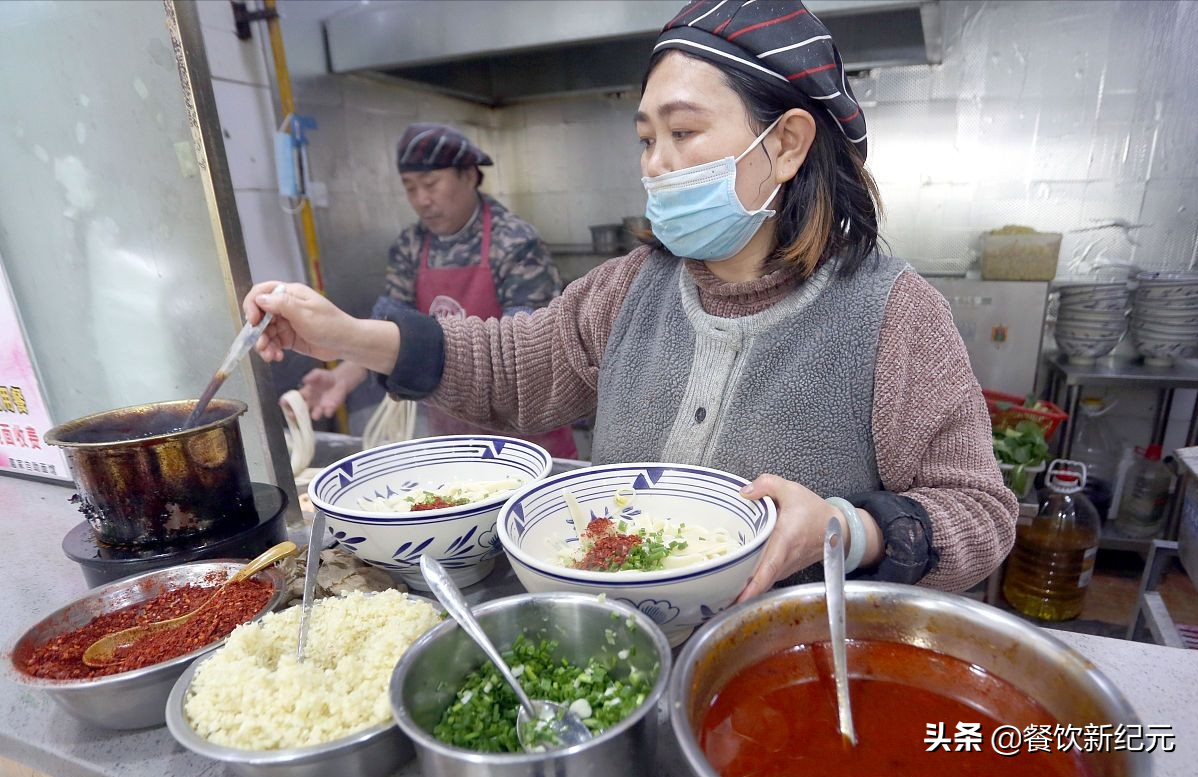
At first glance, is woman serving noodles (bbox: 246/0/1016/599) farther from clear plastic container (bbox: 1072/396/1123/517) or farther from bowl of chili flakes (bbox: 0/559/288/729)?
clear plastic container (bbox: 1072/396/1123/517)

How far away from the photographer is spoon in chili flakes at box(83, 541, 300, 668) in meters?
0.98

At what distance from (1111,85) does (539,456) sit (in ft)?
15.7

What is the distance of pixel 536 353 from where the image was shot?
1728mm

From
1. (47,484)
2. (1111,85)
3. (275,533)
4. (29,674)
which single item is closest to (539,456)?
(275,533)

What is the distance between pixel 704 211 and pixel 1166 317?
156 inches

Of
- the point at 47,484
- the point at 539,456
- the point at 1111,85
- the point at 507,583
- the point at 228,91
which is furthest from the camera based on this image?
the point at 1111,85

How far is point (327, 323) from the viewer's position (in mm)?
1485

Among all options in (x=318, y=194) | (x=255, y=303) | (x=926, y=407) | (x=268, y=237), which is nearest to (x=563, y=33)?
(x=318, y=194)

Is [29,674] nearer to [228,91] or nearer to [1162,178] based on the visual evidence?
[228,91]

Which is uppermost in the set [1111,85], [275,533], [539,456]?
[1111,85]

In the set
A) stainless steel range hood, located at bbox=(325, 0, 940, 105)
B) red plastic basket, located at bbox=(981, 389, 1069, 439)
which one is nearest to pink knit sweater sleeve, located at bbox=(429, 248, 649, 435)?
stainless steel range hood, located at bbox=(325, 0, 940, 105)

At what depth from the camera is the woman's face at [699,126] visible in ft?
4.23

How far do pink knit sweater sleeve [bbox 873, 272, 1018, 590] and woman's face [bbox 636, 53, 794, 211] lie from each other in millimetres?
379

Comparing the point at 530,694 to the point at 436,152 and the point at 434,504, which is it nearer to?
the point at 434,504
